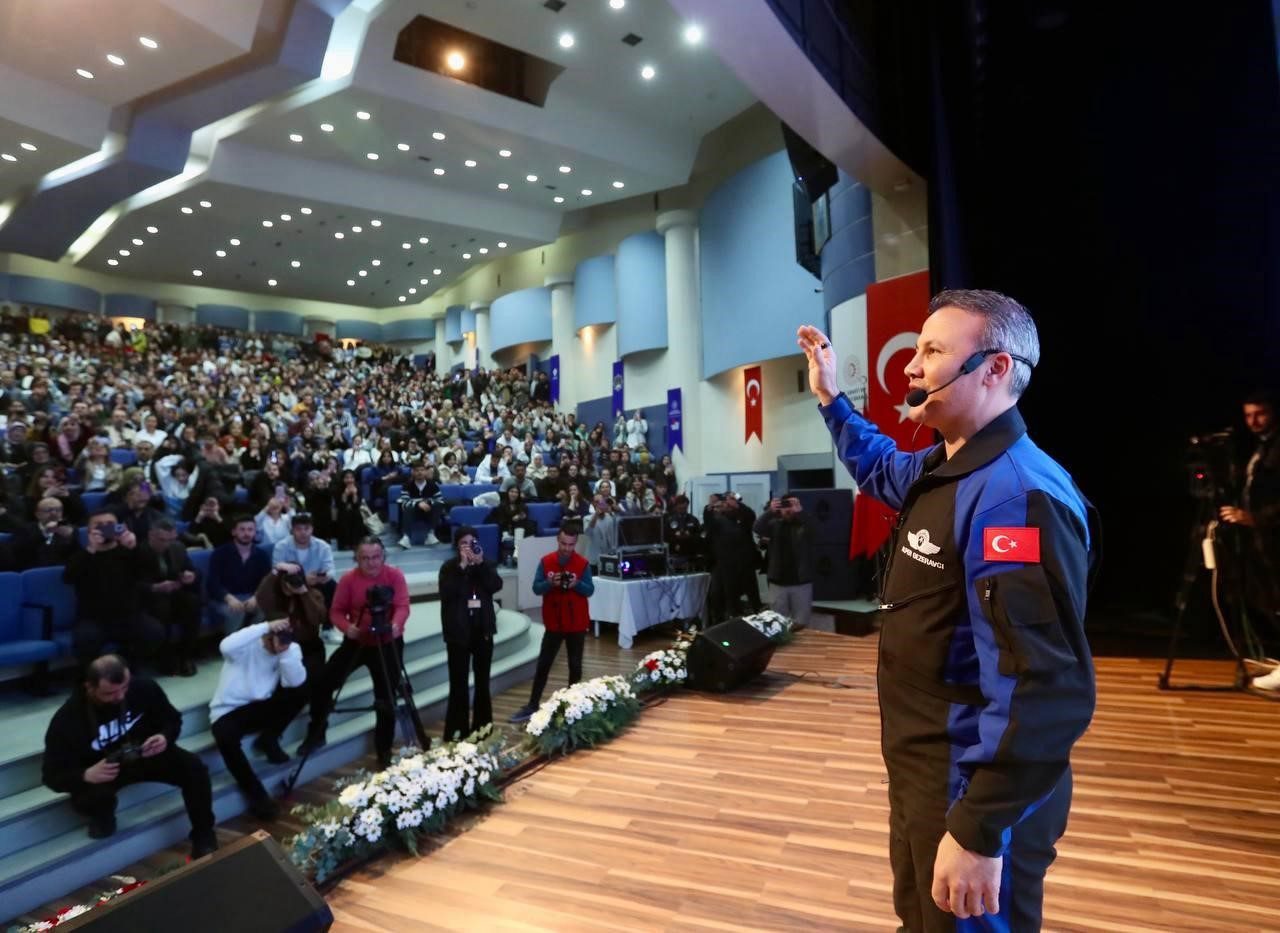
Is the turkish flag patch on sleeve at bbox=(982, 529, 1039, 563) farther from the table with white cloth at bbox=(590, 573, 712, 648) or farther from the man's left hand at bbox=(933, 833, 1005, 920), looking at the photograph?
the table with white cloth at bbox=(590, 573, 712, 648)

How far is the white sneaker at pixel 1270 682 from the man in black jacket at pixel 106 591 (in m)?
6.97

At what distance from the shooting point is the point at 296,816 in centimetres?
379

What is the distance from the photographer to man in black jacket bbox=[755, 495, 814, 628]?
22.8ft

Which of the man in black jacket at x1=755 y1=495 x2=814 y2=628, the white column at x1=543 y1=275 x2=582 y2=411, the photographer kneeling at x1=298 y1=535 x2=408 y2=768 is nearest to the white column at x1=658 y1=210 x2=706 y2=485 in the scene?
the white column at x1=543 y1=275 x2=582 y2=411

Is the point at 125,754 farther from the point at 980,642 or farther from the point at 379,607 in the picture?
the point at 980,642

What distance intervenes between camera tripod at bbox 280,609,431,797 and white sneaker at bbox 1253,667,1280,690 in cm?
516

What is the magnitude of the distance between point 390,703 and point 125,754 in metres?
1.42

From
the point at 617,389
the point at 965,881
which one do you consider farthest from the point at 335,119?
the point at 965,881

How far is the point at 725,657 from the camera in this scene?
16.6 feet

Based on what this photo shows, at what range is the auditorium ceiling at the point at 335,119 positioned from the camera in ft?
34.4

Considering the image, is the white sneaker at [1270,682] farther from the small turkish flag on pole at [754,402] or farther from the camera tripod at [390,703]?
the small turkish flag on pole at [754,402]

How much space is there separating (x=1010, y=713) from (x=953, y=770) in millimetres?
208

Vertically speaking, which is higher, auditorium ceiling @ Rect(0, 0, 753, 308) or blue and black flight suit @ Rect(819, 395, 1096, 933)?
auditorium ceiling @ Rect(0, 0, 753, 308)

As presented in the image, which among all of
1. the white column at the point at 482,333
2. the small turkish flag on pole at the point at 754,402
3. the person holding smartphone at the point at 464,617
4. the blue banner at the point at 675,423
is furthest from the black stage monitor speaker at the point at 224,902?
the white column at the point at 482,333
